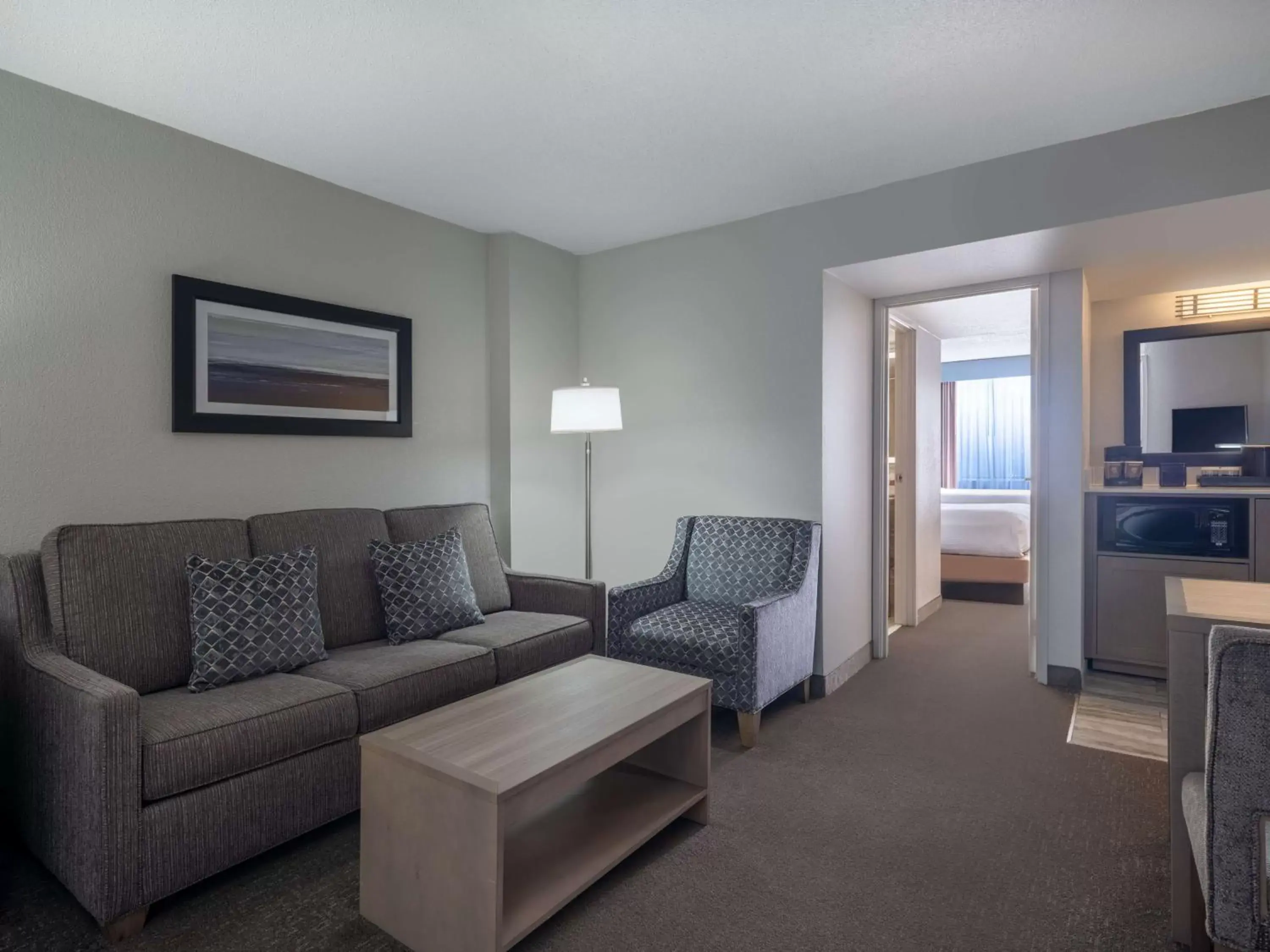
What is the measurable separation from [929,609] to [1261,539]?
2.19 meters

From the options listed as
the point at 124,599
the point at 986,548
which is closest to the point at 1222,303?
the point at 986,548

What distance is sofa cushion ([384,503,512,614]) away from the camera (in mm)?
3369

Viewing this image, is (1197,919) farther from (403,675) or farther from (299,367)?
(299,367)

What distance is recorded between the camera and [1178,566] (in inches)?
144

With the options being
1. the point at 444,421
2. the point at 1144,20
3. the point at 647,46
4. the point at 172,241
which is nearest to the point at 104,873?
the point at 172,241

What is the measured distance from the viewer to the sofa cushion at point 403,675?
2.40 meters

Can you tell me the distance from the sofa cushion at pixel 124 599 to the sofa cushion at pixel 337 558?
344 mm

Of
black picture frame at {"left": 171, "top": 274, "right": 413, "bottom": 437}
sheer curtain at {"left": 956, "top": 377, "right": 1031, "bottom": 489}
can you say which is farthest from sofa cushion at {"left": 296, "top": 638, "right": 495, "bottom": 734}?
sheer curtain at {"left": 956, "top": 377, "right": 1031, "bottom": 489}

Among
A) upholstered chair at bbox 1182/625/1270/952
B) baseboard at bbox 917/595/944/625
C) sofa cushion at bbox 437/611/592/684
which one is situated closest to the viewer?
upholstered chair at bbox 1182/625/1270/952

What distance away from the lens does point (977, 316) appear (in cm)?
495

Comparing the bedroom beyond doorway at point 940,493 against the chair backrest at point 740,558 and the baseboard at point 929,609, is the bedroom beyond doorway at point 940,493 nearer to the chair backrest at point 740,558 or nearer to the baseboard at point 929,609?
the baseboard at point 929,609

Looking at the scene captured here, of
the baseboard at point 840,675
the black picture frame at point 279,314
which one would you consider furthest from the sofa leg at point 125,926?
the baseboard at point 840,675

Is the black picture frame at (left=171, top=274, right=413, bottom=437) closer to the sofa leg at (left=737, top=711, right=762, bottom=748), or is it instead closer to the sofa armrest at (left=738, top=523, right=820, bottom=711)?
the sofa armrest at (left=738, top=523, right=820, bottom=711)

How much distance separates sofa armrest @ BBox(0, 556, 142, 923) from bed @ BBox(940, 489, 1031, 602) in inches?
214
